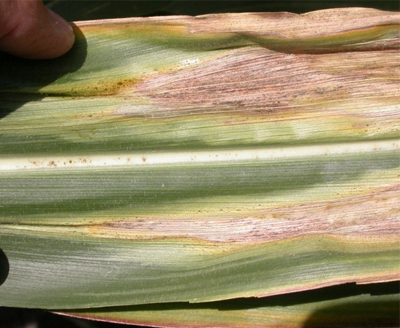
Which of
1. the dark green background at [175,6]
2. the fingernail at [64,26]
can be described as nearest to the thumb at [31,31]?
the fingernail at [64,26]

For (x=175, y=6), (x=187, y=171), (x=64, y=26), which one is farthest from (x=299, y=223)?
(x=175, y=6)

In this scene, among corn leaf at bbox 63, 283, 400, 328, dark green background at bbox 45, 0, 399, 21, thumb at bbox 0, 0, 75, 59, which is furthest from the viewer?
dark green background at bbox 45, 0, 399, 21

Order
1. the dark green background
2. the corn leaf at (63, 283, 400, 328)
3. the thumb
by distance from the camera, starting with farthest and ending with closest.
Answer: the dark green background → the corn leaf at (63, 283, 400, 328) → the thumb

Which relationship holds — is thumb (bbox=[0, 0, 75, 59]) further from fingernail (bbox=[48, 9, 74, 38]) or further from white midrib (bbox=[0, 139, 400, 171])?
white midrib (bbox=[0, 139, 400, 171])

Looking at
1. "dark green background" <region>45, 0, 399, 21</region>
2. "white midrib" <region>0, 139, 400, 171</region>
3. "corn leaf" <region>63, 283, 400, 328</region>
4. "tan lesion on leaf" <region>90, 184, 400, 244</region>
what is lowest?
"corn leaf" <region>63, 283, 400, 328</region>

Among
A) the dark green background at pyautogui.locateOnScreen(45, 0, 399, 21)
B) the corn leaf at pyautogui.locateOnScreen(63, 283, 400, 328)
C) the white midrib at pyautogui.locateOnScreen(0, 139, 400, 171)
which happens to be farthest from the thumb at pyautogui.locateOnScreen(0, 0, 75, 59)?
the corn leaf at pyautogui.locateOnScreen(63, 283, 400, 328)
